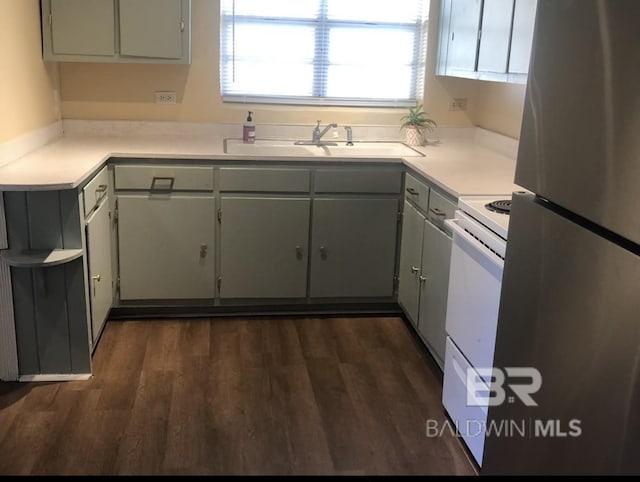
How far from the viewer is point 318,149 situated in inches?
151

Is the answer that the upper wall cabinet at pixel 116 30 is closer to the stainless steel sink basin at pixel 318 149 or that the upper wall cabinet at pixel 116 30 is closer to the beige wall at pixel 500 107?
the stainless steel sink basin at pixel 318 149

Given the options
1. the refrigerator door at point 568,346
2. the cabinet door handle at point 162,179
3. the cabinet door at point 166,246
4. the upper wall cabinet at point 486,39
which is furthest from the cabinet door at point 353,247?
the refrigerator door at point 568,346

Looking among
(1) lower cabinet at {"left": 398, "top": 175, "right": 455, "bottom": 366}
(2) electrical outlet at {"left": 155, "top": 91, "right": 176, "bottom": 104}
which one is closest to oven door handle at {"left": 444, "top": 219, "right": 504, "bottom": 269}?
(1) lower cabinet at {"left": 398, "top": 175, "right": 455, "bottom": 366}

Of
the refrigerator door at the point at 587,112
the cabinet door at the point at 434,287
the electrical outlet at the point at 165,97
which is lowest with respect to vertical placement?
Result: the cabinet door at the point at 434,287

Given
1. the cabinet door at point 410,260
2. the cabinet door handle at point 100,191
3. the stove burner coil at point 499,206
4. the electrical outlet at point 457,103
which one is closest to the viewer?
the stove burner coil at point 499,206

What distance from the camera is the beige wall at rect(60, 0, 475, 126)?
3.89m

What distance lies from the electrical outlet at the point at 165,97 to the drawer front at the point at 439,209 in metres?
1.76

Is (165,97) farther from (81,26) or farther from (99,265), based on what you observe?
(99,265)

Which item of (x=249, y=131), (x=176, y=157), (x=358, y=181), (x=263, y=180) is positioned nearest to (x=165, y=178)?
(x=176, y=157)

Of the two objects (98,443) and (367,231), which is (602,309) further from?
(367,231)

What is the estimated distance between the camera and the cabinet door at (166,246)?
3441mm

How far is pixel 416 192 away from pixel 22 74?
2010 millimetres

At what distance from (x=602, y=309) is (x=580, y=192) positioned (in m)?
0.21

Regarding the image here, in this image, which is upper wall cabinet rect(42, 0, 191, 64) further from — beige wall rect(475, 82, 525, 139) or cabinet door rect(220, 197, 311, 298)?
beige wall rect(475, 82, 525, 139)
